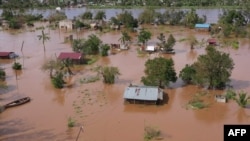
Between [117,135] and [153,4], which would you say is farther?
[153,4]

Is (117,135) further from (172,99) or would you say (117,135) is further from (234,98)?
(234,98)

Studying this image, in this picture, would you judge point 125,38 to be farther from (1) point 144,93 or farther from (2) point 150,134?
(2) point 150,134

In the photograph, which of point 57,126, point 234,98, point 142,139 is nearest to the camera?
point 142,139

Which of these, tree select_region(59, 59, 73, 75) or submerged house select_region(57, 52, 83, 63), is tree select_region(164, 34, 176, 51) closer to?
submerged house select_region(57, 52, 83, 63)

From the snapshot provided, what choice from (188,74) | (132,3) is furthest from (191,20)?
(132,3)

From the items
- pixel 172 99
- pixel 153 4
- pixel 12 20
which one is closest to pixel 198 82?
pixel 172 99

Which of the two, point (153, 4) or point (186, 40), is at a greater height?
point (153, 4)

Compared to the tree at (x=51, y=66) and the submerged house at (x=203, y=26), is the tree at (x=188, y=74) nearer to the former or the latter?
the tree at (x=51, y=66)
